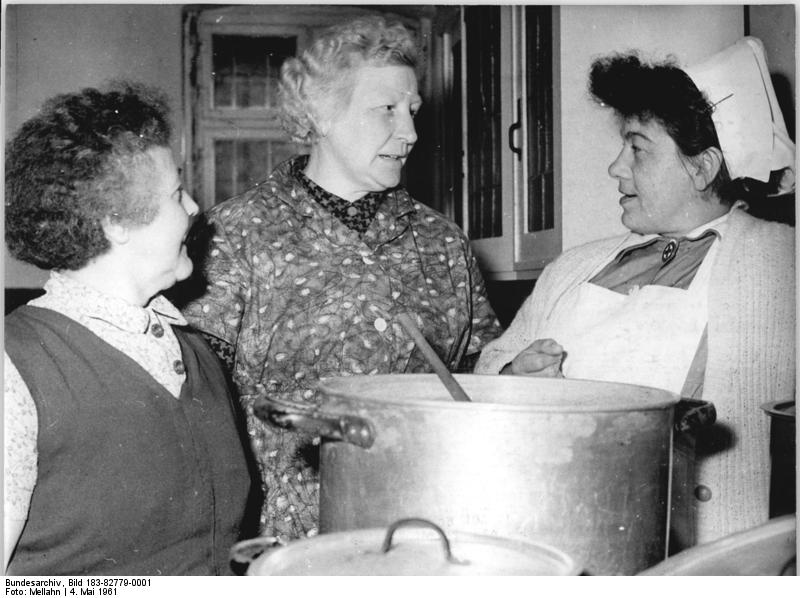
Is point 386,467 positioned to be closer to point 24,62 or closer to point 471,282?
point 471,282

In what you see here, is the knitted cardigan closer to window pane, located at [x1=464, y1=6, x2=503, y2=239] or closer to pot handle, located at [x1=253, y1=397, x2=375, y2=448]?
pot handle, located at [x1=253, y1=397, x2=375, y2=448]

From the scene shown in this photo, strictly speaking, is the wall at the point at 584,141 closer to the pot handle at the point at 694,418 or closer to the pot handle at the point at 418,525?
the pot handle at the point at 694,418

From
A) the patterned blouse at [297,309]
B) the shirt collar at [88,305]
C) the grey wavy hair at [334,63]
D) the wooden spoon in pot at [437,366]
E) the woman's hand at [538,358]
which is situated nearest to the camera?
the wooden spoon in pot at [437,366]

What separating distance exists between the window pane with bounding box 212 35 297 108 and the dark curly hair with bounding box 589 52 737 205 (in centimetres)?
304

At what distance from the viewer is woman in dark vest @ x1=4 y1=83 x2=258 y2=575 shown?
2.95 ft

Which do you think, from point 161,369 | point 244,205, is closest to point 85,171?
point 161,369

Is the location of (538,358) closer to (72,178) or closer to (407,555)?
(407,555)

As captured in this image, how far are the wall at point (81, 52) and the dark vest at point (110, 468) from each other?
264 cm

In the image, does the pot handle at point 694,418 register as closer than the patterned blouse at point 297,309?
Yes

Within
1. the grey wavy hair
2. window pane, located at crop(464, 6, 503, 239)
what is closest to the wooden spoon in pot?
the grey wavy hair

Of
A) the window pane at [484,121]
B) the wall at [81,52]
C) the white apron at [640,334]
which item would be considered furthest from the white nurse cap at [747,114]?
the wall at [81,52]

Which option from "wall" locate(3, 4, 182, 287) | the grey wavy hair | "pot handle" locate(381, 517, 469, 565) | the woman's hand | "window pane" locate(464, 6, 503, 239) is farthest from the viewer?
"wall" locate(3, 4, 182, 287)

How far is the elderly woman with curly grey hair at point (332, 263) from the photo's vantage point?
1.42 metres
